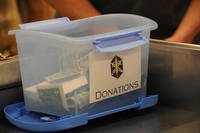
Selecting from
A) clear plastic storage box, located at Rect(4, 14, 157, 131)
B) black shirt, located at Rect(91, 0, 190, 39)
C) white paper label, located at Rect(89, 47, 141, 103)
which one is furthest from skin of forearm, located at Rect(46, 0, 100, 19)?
Result: white paper label, located at Rect(89, 47, 141, 103)

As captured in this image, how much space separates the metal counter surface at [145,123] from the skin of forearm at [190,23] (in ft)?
0.82

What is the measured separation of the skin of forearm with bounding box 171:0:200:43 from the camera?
1.22 metres

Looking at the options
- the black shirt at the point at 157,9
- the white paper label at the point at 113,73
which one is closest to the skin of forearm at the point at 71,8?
the black shirt at the point at 157,9

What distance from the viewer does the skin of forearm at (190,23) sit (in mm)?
1224

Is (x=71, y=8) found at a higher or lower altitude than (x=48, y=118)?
higher

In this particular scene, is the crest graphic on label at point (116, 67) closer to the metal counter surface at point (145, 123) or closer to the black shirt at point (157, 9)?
the metal counter surface at point (145, 123)

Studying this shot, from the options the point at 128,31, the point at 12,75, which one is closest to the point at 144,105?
the point at 128,31

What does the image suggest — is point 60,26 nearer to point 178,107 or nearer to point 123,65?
point 123,65

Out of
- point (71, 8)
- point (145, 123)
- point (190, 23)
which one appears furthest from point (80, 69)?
point (190, 23)

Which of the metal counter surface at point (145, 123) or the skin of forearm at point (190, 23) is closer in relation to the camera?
the metal counter surface at point (145, 123)

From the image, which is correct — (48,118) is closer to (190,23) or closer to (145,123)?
(145,123)

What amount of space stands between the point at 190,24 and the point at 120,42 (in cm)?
37

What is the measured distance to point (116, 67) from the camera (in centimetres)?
96

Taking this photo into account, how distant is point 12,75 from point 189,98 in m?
0.45
